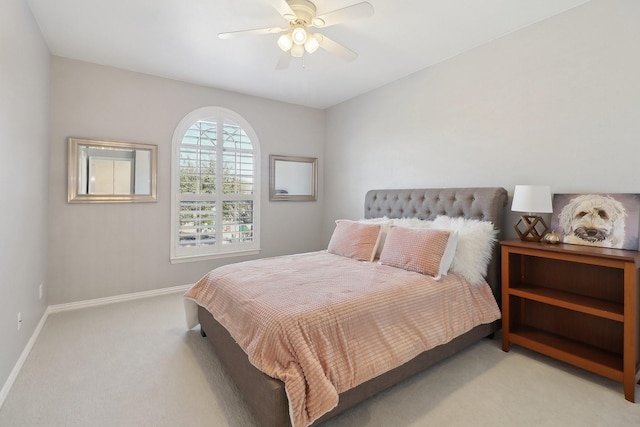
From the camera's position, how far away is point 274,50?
9.61 ft

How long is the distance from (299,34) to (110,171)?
2.66 meters

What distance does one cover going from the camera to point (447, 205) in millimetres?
2977

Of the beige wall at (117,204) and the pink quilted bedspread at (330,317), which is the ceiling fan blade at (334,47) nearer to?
the pink quilted bedspread at (330,317)

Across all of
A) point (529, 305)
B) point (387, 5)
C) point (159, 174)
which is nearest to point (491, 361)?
point (529, 305)

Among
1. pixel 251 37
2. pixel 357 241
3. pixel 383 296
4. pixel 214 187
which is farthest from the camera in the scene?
pixel 214 187

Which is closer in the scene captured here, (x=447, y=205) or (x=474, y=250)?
(x=474, y=250)

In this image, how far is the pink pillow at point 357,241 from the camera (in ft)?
9.23

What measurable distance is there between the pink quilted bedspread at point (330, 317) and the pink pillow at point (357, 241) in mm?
299

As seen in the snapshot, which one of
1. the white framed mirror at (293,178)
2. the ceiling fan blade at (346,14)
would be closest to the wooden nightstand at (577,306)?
the ceiling fan blade at (346,14)

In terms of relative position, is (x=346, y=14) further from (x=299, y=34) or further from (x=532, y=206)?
(x=532, y=206)

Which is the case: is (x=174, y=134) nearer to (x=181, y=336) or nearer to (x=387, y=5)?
(x=181, y=336)

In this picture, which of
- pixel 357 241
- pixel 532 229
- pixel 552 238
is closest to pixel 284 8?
pixel 357 241

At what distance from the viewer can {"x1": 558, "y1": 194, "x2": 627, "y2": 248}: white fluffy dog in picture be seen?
205cm

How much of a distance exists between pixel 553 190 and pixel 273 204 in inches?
131
